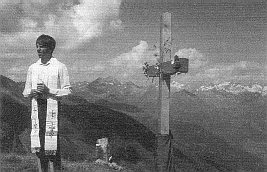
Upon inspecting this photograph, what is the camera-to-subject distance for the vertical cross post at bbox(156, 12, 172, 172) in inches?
154

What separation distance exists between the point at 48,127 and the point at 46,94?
33 cm

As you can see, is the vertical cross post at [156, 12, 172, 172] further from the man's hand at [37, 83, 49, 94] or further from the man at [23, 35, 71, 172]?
the man's hand at [37, 83, 49, 94]

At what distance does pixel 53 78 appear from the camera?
3.47 metres

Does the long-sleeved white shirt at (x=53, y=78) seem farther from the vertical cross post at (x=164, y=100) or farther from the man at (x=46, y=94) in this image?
the vertical cross post at (x=164, y=100)

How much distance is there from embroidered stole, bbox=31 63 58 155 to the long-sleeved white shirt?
23 mm

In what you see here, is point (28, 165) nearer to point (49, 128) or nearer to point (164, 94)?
point (49, 128)

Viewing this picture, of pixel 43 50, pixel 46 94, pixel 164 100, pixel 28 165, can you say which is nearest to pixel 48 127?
pixel 46 94

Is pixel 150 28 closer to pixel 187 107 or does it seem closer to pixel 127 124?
pixel 127 124

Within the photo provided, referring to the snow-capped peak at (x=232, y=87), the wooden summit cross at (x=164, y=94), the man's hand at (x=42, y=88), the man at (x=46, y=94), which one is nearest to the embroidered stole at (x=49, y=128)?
the man at (x=46, y=94)

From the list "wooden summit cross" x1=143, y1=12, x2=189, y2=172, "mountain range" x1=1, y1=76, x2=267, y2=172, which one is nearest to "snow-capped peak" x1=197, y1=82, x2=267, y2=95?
"mountain range" x1=1, y1=76, x2=267, y2=172

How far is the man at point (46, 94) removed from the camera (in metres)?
3.48

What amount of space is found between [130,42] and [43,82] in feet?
5.13

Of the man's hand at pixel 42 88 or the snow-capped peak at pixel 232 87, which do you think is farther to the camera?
the snow-capped peak at pixel 232 87

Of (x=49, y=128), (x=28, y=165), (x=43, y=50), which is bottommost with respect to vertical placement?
(x=28, y=165)
